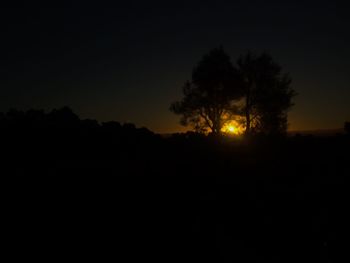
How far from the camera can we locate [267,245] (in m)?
11.2

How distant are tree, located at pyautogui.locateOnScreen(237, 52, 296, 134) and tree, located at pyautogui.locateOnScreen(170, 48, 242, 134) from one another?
1528 mm

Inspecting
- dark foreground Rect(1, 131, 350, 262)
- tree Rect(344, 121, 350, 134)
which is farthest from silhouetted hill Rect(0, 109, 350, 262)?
tree Rect(344, 121, 350, 134)

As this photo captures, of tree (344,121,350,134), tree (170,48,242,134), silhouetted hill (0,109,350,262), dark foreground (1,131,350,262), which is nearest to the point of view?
dark foreground (1,131,350,262)

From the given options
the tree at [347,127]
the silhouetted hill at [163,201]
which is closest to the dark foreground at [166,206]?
the silhouetted hill at [163,201]

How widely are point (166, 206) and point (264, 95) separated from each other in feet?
110

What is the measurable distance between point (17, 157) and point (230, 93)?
93.3 feet

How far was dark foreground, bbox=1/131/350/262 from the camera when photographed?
34.5ft

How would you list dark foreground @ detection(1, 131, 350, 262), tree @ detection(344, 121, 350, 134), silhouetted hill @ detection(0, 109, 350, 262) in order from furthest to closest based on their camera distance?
tree @ detection(344, 121, 350, 134) → silhouetted hill @ detection(0, 109, 350, 262) → dark foreground @ detection(1, 131, 350, 262)

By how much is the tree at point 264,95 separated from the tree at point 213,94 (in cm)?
153

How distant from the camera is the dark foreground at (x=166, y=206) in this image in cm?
1052

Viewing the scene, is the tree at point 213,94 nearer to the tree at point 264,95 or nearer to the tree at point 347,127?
the tree at point 264,95

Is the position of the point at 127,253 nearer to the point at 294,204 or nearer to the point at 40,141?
the point at 294,204

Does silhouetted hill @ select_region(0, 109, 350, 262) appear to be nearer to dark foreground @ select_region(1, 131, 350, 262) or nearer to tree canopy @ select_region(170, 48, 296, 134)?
dark foreground @ select_region(1, 131, 350, 262)

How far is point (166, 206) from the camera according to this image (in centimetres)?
1327
